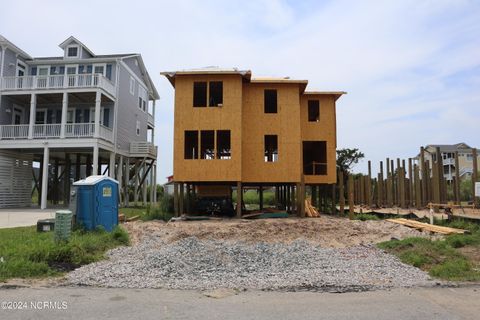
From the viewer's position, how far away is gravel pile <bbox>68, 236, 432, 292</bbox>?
270 inches

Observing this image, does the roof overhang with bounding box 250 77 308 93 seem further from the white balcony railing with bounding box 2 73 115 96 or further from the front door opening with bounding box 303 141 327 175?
the white balcony railing with bounding box 2 73 115 96

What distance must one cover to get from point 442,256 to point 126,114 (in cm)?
2696

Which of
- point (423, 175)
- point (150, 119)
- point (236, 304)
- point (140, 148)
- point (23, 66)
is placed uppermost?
point (23, 66)

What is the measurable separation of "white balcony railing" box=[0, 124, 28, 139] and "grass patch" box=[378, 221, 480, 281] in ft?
80.0

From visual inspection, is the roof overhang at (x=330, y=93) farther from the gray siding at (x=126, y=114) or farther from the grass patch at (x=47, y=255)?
the grass patch at (x=47, y=255)

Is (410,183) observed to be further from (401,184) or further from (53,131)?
(53,131)

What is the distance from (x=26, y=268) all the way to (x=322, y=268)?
18.8 ft

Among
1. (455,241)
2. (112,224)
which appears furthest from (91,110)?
(455,241)

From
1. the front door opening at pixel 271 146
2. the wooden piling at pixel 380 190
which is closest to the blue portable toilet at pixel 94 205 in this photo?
the front door opening at pixel 271 146

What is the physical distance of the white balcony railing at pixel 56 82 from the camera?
26.4 m

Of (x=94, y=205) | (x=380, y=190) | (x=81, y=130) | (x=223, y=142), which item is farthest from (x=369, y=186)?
(x=94, y=205)

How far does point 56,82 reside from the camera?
2681cm

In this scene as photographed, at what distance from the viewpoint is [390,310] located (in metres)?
5.38

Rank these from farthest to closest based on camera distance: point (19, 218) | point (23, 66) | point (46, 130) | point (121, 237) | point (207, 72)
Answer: point (23, 66) → point (46, 130) → point (207, 72) → point (19, 218) → point (121, 237)
